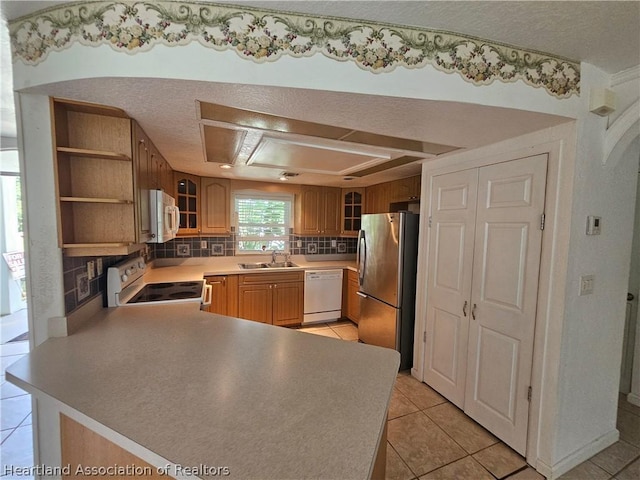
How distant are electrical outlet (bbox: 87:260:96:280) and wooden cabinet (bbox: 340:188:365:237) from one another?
123 inches

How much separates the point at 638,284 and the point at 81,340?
406 centimetres

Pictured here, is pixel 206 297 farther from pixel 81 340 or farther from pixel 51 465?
pixel 51 465

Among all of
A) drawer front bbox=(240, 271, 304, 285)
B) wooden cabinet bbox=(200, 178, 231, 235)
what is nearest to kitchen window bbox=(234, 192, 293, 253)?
wooden cabinet bbox=(200, 178, 231, 235)

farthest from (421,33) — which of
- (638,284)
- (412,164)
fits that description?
(638,284)

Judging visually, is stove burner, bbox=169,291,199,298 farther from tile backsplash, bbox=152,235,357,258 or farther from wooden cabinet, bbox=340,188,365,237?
wooden cabinet, bbox=340,188,365,237

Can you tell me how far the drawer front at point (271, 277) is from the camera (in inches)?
136

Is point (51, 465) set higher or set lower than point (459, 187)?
lower

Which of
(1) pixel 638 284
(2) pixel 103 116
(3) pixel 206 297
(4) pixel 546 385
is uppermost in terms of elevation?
(2) pixel 103 116

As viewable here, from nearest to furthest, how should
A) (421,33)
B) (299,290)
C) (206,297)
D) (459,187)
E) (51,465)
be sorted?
(421,33) < (51,465) < (459,187) < (206,297) < (299,290)

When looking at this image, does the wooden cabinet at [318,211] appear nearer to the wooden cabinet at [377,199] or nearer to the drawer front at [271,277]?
the wooden cabinet at [377,199]

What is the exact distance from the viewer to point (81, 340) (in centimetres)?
140

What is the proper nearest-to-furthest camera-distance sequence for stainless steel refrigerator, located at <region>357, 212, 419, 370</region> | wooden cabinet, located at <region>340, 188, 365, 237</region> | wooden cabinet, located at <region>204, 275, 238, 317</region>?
1. stainless steel refrigerator, located at <region>357, 212, 419, 370</region>
2. wooden cabinet, located at <region>204, 275, 238, 317</region>
3. wooden cabinet, located at <region>340, 188, 365, 237</region>

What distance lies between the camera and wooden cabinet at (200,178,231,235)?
3559 mm

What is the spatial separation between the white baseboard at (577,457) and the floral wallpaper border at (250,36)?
2.17 metres
